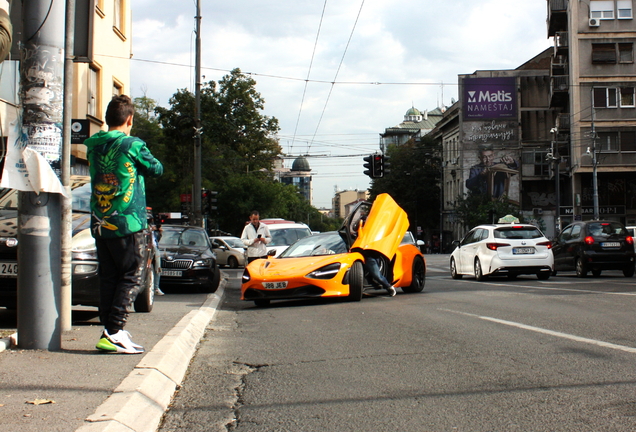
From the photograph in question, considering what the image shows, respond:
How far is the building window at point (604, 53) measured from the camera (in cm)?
4931

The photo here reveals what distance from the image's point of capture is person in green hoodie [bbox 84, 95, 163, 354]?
580 cm

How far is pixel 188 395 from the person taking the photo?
5062mm

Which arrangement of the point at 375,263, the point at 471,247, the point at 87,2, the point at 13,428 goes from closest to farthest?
1. the point at 13,428
2. the point at 87,2
3. the point at 375,263
4. the point at 471,247

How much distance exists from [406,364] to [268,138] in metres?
57.1

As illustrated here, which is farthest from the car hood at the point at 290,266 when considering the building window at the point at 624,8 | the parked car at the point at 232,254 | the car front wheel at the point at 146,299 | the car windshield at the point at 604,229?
the building window at the point at 624,8

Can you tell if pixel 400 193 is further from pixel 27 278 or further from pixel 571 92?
pixel 27 278

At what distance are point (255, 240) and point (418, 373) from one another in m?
11.4

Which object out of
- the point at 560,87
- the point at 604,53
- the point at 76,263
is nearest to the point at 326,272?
the point at 76,263

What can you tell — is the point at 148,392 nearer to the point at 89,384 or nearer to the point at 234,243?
the point at 89,384

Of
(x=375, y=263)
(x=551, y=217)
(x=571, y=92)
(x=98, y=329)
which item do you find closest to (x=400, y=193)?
(x=551, y=217)

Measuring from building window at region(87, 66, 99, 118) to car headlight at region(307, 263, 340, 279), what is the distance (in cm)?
1400

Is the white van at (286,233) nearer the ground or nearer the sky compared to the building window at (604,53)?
nearer the ground

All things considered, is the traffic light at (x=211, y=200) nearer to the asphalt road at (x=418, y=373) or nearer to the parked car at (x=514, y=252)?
the parked car at (x=514, y=252)

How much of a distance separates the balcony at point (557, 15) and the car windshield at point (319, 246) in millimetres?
44545
